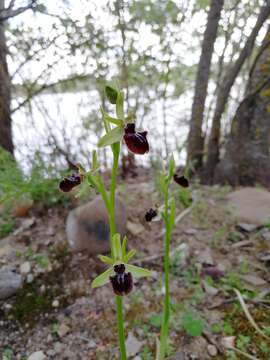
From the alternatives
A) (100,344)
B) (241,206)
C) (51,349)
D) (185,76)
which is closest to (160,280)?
(100,344)

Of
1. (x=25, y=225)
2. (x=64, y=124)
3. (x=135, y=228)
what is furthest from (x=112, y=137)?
(x=64, y=124)

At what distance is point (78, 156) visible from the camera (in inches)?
180

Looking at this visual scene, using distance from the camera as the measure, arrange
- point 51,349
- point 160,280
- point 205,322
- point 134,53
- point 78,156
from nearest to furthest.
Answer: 1. point 51,349
2. point 205,322
3. point 160,280
4. point 134,53
5. point 78,156

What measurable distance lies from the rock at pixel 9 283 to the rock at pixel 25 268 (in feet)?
0.32

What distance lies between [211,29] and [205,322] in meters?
3.05

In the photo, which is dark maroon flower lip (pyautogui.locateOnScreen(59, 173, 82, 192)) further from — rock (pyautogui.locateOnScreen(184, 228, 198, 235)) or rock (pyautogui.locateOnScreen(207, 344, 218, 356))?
rock (pyautogui.locateOnScreen(184, 228, 198, 235))

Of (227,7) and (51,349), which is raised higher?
(227,7)

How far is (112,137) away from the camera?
49.9 inches

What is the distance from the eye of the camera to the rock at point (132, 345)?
1.96m

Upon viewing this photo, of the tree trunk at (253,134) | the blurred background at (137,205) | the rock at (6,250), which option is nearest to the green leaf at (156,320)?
the blurred background at (137,205)

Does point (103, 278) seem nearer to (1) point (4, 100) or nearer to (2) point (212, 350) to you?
(2) point (212, 350)

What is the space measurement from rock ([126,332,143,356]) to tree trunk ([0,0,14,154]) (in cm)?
273

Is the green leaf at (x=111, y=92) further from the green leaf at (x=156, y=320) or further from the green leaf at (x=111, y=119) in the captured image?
the green leaf at (x=156, y=320)

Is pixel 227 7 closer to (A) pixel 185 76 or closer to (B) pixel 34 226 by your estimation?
(A) pixel 185 76
